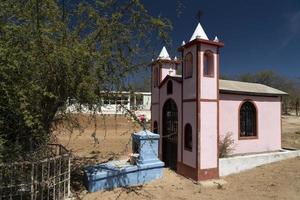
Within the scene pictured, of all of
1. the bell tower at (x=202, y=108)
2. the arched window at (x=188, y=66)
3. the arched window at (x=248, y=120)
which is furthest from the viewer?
the arched window at (x=248, y=120)

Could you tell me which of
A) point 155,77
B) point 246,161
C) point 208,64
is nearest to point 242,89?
point 208,64

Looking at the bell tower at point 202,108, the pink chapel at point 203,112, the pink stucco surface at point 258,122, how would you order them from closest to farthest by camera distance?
the bell tower at point 202,108 < the pink chapel at point 203,112 < the pink stucco surface at point 258,122

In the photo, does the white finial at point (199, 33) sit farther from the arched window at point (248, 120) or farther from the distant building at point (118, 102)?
the distant building at point (118, 102)

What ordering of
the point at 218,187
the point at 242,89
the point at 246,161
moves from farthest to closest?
the point at 242,89 → the point at 246,161 → the point at 218,187

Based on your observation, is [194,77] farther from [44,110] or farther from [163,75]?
[44,110]

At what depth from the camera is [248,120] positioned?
49.4ft

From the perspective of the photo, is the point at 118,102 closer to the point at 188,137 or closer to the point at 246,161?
the point at 188,137

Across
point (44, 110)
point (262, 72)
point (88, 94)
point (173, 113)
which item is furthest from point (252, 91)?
point (262, 72)

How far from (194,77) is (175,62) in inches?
178

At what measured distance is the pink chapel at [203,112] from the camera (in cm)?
1214

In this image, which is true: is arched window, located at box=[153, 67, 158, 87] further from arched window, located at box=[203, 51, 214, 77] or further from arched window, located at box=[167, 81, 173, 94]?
arched window, located at box=[203, 51, 214, 77]

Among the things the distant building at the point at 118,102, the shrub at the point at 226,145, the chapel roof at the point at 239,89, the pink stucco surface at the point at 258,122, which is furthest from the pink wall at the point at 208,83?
the distant building at the point at 118,102

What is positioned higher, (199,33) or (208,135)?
(199,33)

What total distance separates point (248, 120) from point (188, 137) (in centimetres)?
395
